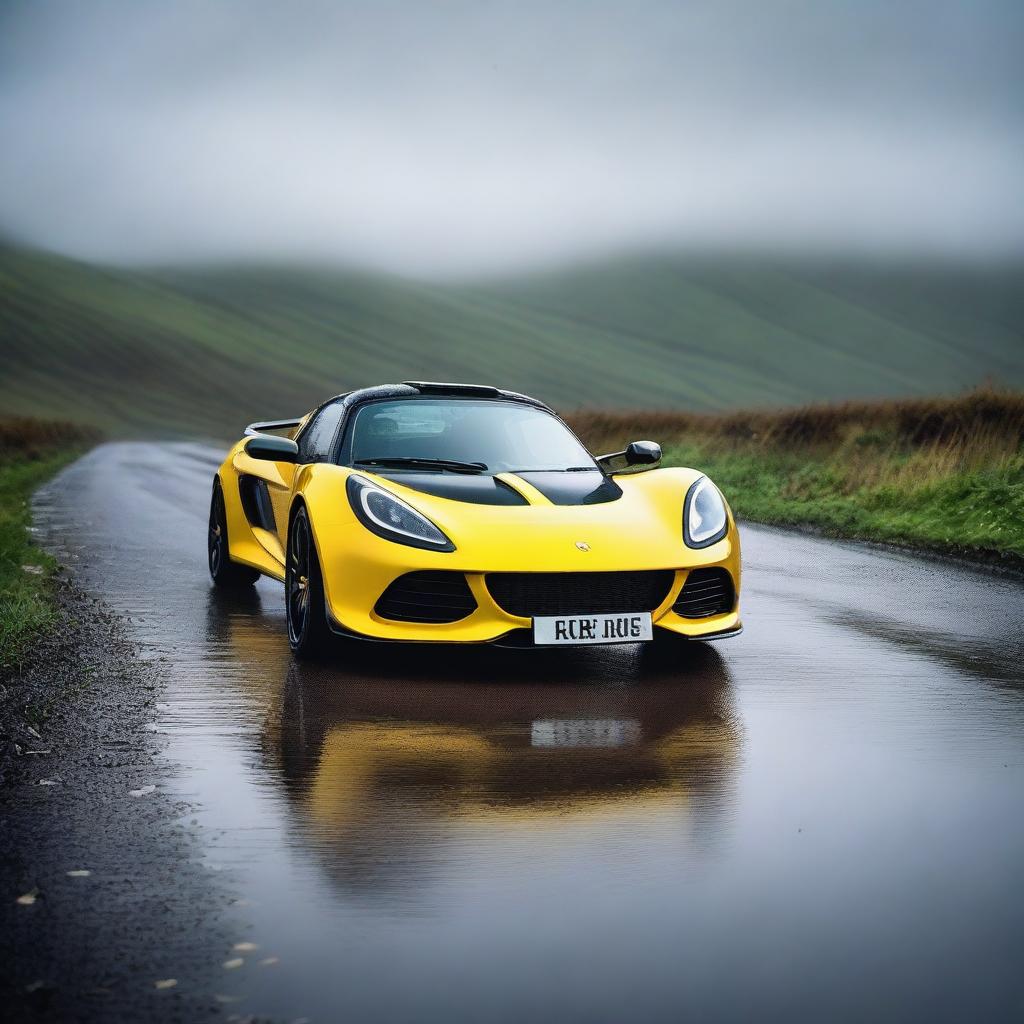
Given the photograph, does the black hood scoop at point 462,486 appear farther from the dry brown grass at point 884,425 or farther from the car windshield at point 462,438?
the dry brown grass at point 884,425

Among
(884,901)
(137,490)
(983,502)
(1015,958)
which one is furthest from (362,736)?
(137,490)

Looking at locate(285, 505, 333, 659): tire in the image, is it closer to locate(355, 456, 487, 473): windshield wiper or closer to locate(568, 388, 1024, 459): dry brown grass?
locate(355, 456, 487, 473): windshield wiper

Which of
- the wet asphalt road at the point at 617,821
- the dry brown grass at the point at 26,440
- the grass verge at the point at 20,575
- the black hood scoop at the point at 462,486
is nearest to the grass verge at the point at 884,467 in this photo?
the wet asphalt road at the point at 617,821

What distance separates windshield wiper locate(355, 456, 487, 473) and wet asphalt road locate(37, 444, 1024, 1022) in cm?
103

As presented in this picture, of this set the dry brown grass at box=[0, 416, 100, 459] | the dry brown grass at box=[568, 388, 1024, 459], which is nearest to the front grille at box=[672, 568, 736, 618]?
the dry brown grass at box=[568, 388, 1024, 459]

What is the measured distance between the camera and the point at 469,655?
8.58 m

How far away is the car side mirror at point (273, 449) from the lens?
9.30m

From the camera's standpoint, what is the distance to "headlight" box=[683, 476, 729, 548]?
837 centimetres

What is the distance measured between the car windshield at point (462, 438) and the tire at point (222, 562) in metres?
2.24

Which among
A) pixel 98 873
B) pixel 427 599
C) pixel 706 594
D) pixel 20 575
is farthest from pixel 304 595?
pixel 98 873

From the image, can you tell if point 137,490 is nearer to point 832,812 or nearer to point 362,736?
point 362,736

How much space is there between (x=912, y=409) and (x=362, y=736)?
1915 centimetres

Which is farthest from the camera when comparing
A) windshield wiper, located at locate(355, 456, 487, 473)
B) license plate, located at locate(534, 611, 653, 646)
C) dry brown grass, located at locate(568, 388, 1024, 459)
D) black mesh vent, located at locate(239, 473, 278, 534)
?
dry brown grass, located at locate(568, 388, 1024, 459)

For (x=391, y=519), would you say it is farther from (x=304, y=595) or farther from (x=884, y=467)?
(x=884, y=467)
